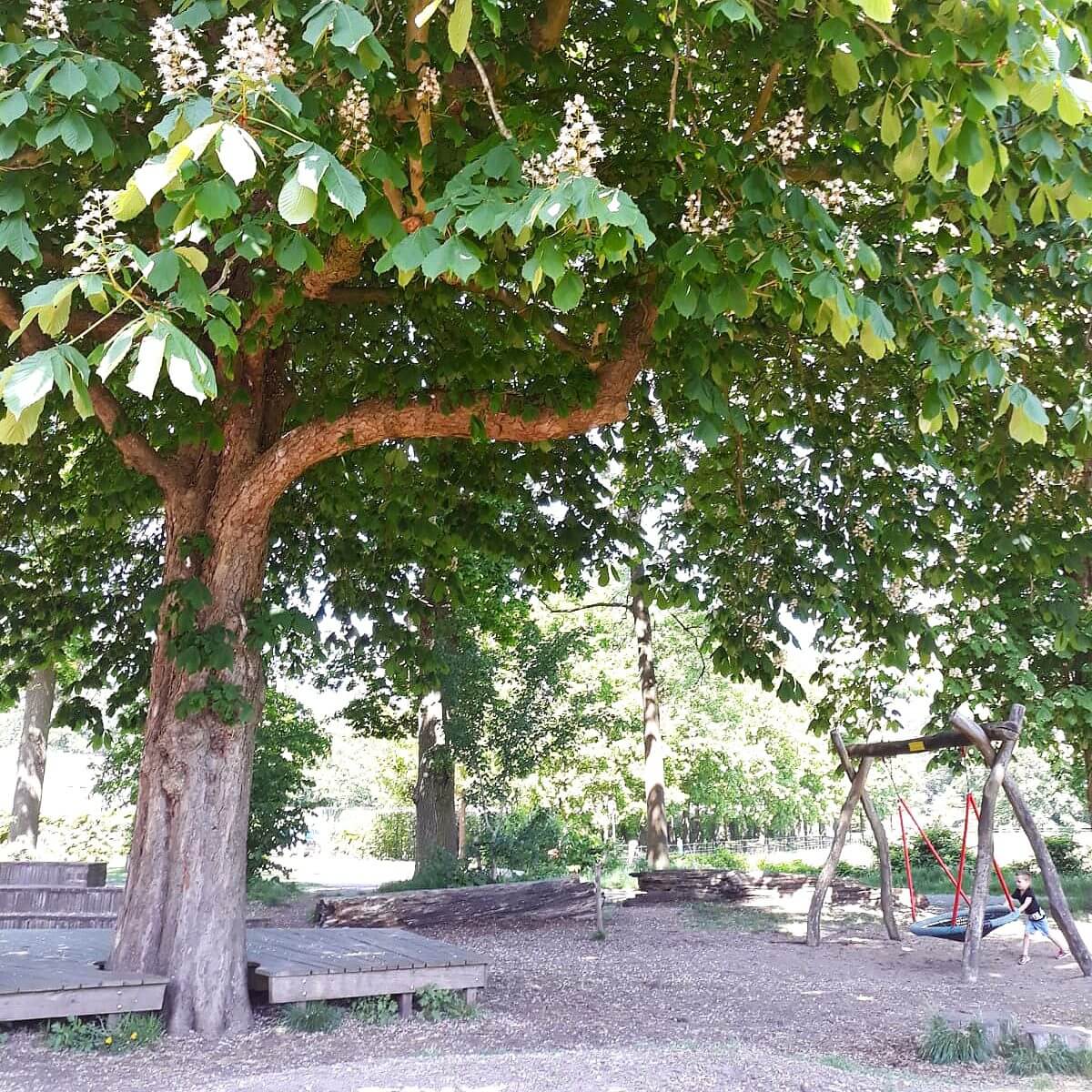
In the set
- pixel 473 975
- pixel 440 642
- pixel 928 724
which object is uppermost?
pixel 440 642

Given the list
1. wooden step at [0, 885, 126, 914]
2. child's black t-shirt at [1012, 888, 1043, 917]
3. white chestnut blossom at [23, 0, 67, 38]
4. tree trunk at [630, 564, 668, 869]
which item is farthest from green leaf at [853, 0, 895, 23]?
tree trunk at [630, 564, 668, 869]

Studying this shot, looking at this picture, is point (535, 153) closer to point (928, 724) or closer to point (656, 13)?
point (656, 13)

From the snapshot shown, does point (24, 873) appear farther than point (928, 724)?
Yes

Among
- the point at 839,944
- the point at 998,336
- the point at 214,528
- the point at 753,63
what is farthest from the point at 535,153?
the point at 839,944

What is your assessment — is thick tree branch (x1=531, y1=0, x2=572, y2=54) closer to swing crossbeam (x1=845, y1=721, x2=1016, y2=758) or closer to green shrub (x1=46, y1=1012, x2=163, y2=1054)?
green shrub (x1=46, y1=1012, x2=163, y2=1054)

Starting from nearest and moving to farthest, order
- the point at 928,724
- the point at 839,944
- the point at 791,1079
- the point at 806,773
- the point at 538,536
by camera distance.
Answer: the point at 791,1079 → the point at 538,536 → the point at 839,944 → the point at 928,724 → the point at 806,773

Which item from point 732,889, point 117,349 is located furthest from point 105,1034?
point 732,889

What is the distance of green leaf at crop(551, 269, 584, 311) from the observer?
323 centimetres

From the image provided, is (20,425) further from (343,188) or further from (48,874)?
(48,874)

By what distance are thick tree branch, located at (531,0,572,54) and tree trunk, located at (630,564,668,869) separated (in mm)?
13182

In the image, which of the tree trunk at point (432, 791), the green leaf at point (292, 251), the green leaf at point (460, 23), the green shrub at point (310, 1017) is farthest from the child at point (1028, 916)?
the green leaf at point (460, 23)

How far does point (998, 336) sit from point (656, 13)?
220cm

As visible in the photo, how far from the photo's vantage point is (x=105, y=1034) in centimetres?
580

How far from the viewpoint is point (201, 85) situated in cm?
343
